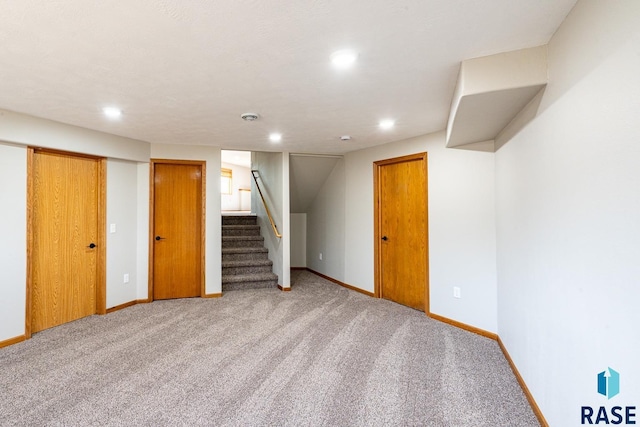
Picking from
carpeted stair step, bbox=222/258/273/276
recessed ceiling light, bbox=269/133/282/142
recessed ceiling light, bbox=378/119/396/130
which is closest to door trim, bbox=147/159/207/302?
carpeted stair step, bbox=222/258/273/276

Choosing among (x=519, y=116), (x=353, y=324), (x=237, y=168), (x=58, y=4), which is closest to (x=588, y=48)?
(x=519, y=116)

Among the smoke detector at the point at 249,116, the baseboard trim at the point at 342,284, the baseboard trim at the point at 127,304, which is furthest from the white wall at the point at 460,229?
the baseboard trim at the point at 127,304

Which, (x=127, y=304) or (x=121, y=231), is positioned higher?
(x=121, y=231)

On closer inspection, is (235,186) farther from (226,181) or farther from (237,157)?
(237,157)

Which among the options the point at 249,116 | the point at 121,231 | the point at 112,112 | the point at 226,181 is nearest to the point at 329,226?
the point at 249,116

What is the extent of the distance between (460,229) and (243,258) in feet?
11.6

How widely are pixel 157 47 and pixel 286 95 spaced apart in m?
0.97

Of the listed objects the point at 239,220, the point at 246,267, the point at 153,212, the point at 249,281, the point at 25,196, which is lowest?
the point at 249,281

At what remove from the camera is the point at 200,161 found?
4.47m

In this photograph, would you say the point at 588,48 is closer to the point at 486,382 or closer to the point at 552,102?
the point at 552,102

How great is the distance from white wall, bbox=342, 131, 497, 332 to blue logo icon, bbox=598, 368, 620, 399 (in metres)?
1.90

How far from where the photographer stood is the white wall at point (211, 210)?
4461mm

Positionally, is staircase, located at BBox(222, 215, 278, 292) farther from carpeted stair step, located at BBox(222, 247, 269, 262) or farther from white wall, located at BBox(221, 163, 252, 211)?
white wall, located at BBox(221, 163, 252, 211)

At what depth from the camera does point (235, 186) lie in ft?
32.0
